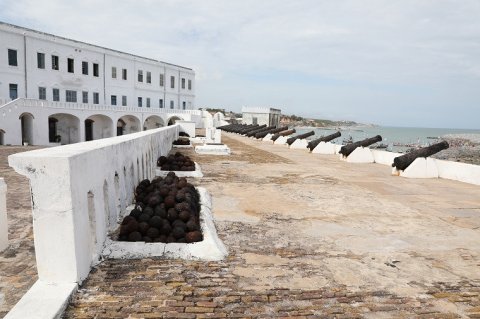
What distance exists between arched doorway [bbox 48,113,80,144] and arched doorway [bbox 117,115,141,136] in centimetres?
699

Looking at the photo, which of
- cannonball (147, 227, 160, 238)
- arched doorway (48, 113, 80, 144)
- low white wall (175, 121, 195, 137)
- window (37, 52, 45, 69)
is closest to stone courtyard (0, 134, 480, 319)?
cannonball (147, 227, 160, 238)

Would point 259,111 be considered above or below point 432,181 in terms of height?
above

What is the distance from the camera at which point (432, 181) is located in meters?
10.4

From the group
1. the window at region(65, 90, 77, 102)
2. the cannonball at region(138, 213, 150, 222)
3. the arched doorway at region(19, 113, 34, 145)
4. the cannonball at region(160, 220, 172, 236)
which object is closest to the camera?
the cannonball at region(160, 220, 172, 236)

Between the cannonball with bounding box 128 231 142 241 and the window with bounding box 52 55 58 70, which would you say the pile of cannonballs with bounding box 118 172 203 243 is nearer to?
the cannonball with bounding box 128 231 142 241

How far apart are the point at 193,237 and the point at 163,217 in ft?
2.14

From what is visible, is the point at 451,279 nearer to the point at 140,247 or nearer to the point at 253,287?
the point at 253,287

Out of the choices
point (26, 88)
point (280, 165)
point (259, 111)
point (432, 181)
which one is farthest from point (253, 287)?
point (259, 111)

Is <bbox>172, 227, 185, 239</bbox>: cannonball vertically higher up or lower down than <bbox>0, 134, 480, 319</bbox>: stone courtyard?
higher up

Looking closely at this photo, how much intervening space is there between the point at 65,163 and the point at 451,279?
3912mm

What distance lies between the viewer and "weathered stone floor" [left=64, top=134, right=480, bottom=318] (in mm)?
2973

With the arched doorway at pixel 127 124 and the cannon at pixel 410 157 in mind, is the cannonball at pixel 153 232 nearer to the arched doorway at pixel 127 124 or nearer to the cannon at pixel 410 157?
the cannon at pixel 410 157

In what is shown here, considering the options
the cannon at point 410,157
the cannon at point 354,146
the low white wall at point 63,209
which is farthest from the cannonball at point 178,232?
the cannon at point 354,146

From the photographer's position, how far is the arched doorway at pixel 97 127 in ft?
120
